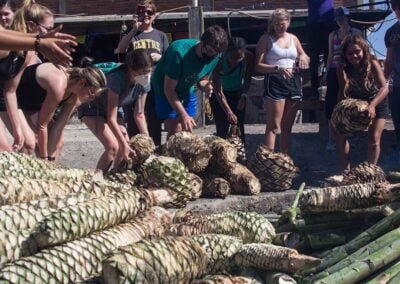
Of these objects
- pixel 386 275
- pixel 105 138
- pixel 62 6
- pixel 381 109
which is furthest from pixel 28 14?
pixel 62 6

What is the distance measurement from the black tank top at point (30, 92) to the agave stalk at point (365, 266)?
4.94 meters

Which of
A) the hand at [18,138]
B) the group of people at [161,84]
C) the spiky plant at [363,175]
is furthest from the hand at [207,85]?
the spiky plant at [363,175]

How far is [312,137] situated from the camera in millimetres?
10961

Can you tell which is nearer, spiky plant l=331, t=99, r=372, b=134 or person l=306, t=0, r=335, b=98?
spiky plant l=331, t=99, r=372, b=134

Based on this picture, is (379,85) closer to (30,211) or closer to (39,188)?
(39,188)

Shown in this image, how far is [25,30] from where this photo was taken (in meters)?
6.59

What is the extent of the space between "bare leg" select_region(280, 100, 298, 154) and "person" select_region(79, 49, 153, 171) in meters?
1.81

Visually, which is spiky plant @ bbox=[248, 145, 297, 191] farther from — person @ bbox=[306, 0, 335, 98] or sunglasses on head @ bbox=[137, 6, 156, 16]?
person @ bbox=[306, 0, 335, 98]

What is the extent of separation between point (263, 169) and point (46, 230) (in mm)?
5069

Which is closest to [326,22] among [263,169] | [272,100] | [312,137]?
[312,137]

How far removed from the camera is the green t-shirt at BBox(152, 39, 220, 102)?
805 centimetres

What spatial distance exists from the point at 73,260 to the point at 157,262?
0.30 m

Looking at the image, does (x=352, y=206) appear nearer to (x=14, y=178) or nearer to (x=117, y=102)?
(x=14, y=178)

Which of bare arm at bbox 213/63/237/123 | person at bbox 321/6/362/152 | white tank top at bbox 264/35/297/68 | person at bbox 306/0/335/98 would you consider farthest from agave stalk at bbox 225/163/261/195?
person at bbox 306/0/335/98
